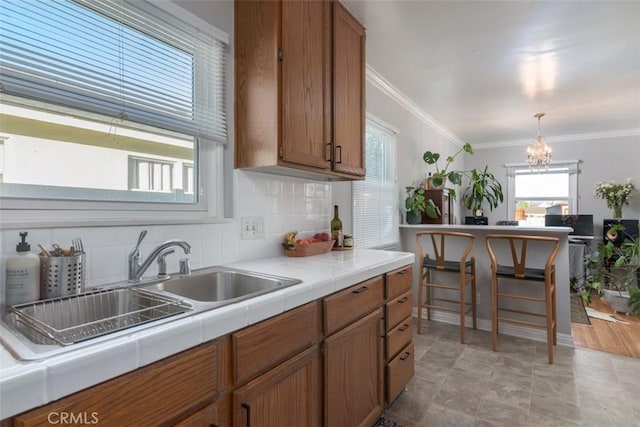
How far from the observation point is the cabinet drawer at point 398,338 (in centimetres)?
188

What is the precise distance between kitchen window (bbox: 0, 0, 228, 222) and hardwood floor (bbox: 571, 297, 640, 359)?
342 centimetres

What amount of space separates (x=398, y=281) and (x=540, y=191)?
5.42 m

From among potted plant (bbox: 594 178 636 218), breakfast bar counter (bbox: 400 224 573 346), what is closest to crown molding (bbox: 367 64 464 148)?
breakfast bar counter (bbox: 400 224 573 346)

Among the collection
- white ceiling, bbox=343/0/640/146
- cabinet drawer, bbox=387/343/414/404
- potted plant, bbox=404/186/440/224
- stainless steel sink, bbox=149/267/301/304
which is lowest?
cabinet drawer, bbox=387/343/414/404

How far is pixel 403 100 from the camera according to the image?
12.3 feet

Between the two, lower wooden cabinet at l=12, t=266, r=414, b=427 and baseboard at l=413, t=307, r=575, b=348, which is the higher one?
lower wooden cabinet at l=12, t=266, r=414, b=427

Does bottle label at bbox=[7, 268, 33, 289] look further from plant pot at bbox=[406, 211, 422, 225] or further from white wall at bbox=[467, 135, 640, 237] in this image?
white wall at bbox=[467, 135, 640, 237]

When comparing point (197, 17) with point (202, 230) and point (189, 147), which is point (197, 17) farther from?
point (202, 230)

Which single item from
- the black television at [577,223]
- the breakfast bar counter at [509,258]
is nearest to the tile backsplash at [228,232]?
the breakfast bar counter at [509,258]

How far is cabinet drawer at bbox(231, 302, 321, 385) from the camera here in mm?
992

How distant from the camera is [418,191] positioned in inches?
148

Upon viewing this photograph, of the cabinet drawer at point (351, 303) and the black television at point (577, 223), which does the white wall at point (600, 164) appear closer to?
the black television at point (577, 223)

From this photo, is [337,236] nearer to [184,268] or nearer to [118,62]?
[184,268]

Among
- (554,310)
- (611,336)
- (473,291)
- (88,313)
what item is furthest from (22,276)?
(611,336)
